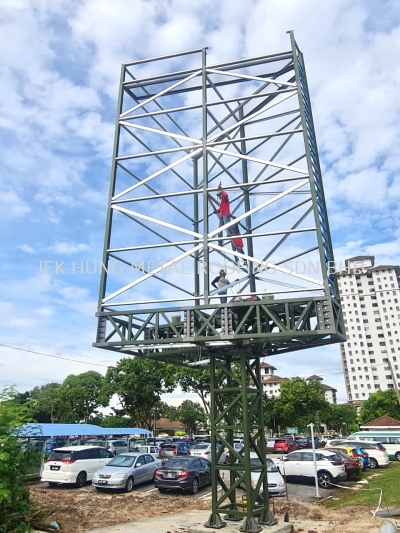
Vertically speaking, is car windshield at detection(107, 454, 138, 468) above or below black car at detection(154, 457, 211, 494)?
above

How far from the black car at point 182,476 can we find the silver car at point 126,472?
1130 millimetres

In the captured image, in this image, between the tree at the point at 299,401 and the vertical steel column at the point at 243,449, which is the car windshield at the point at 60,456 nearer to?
the vertical steel column at the point at 243,449

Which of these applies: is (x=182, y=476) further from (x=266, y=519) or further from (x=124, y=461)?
(x=266, y=519)

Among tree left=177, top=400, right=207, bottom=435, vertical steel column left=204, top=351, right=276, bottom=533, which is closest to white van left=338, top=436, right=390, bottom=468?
vertical steel column left=204, top=351, right=276, bottom=533

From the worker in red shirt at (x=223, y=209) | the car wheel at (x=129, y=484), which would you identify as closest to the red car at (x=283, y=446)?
the car wheel at (x=129, y=484)

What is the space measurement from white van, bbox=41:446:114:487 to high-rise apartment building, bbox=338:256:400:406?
96.2 m

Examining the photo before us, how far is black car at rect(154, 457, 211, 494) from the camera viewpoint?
1636cm

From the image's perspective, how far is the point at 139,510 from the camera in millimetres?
13461

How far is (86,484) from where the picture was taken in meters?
18.5

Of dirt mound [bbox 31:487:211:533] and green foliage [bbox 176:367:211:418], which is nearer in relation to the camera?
dirt mound [bbox 31:487:211:533]

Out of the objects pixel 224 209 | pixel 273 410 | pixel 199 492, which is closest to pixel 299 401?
pixel 273 410

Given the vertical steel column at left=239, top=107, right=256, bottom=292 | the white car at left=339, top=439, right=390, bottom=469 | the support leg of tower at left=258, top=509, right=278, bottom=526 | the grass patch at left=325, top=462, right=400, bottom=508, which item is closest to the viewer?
the support leg of tower at left=258, top=509, right=278, bottom=526

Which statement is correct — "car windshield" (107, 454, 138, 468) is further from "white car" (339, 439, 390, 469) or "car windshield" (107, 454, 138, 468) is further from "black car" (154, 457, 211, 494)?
"white car" (339, 439, 390, 469)

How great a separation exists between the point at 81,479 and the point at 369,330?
106m
